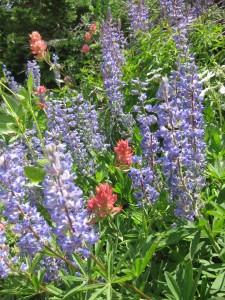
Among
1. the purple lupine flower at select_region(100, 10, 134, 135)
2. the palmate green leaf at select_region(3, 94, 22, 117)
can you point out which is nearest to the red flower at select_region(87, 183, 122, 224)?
the palmate green leaf at select_region(3, 94, 22, 117)

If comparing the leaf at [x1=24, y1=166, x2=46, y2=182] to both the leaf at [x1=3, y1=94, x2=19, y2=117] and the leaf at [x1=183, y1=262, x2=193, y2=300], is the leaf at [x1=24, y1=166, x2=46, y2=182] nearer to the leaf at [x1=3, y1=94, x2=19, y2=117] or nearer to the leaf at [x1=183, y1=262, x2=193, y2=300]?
the leaf at [x1=3, y1=94, x2=19, y2=117]

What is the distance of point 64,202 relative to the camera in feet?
4.99

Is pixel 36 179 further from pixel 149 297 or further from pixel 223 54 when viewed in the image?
pixel 223 54

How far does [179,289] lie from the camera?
1.88m

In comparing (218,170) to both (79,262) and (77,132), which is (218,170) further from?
(77,132)

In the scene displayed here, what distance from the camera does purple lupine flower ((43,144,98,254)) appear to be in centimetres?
151

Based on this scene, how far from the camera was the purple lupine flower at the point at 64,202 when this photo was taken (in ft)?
4.97

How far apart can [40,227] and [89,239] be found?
37cm

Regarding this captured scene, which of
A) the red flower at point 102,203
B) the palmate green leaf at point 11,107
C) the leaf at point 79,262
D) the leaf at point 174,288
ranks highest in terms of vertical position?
the palmate green leaf at point 11,107

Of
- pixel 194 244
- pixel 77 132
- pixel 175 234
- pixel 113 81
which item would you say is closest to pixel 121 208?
pixel 175 234

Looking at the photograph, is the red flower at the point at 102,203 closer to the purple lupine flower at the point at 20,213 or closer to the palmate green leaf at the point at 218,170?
the purple lupine flower at the point at 20,213

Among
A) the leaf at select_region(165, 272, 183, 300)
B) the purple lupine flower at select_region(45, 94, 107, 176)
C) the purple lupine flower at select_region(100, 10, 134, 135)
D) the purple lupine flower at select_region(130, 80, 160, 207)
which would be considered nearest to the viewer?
the leaf at select_region(165, 272, 183, 300)

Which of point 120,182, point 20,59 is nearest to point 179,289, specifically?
point 120,182

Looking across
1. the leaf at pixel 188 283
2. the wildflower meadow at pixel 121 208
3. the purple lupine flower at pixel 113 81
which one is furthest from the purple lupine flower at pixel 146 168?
the purple lupine flower at pixel 113 81
